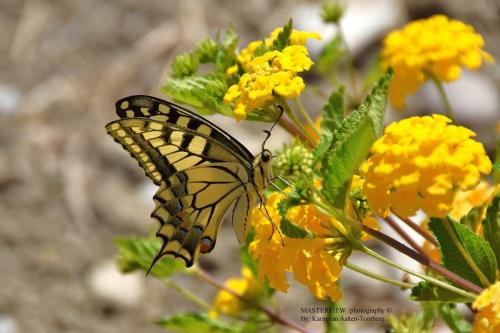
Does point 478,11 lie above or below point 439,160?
above

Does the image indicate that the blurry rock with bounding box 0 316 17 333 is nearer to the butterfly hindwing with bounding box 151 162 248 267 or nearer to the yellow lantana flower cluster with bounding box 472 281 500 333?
the butterfly hindwing with bounding box 151 162 248 267

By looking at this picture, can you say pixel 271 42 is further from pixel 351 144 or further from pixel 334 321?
pixel 334 321

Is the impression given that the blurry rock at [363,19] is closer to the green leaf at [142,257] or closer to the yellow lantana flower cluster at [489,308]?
the green leaf at [142,257]

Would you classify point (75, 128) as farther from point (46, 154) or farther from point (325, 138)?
point (325, 138)

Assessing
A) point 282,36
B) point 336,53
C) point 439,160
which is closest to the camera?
point 439,160

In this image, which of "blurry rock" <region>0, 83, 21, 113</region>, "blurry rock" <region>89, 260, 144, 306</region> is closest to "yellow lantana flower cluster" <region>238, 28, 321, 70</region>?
"blurry rock" <region>89, 260, 144, 306</region>

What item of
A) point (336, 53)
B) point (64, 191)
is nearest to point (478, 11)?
point (336, 53)

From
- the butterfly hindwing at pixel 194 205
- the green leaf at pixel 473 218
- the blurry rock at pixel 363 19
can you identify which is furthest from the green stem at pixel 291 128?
the blurry rock at pixel 363 19
